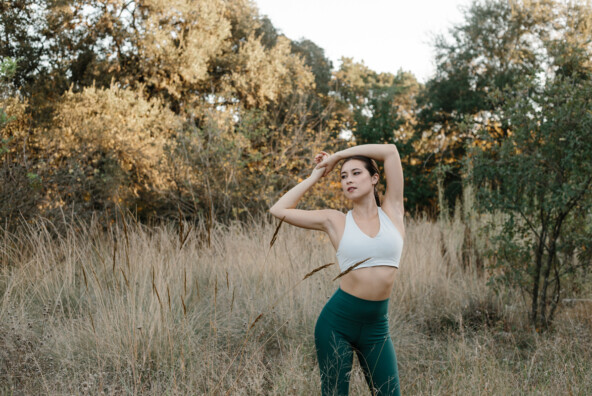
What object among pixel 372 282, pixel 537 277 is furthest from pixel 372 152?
pixel 537 277

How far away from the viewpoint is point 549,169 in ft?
14.8

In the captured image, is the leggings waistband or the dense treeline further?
the dense treeline

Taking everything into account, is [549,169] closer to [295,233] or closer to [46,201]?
[295,233]

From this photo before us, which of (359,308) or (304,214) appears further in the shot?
(304,214)

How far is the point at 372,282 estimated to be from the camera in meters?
2.36

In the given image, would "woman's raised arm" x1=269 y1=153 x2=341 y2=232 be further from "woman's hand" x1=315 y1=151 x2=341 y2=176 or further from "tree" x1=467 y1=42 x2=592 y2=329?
"tree" x1=467 y1=42 x2=592 y2=329

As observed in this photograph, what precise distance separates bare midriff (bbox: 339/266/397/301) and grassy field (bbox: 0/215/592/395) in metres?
0.57

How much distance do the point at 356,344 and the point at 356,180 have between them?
34.9 inches

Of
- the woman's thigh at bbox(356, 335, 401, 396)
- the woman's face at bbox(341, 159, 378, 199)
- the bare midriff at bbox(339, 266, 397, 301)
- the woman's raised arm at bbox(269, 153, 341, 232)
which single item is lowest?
the woman's thigh at bbox(356, 335, 401, 396)

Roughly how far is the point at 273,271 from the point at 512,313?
2.59 meters

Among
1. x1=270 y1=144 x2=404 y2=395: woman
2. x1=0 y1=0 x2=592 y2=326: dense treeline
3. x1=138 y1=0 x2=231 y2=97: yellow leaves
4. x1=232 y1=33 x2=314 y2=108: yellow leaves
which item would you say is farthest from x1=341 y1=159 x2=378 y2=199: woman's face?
x1=232 y1=33 x2=314 y2=108: yellow leaves

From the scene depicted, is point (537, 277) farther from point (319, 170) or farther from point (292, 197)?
point (292, 197)

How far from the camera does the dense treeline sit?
4629mm

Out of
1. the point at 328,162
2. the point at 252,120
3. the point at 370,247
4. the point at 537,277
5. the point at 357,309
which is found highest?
the point at 252,120
